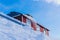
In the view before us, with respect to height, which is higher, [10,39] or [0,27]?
[0,27]

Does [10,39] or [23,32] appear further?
[23,32]

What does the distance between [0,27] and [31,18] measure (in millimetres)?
19039

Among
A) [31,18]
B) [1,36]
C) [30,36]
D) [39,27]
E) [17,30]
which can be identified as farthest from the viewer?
[39,27]

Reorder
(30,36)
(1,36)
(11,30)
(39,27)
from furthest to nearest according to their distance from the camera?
(39,27)
(30,36)
(11,30)
(1,36)

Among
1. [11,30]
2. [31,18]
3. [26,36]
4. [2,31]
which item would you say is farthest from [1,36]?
[31,18]

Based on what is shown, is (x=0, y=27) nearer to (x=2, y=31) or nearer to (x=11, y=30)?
(x=2, y=31)

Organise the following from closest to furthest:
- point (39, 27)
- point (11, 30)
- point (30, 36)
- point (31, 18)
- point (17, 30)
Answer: point (11, 30) → point (17, 30) → point (30, 36) → point (31, 18) → point (39, 27)

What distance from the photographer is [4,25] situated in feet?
25.0

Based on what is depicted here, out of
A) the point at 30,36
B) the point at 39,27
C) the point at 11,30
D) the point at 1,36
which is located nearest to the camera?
the point at 1,36

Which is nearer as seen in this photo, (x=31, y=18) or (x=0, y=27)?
(x=0, y=27)

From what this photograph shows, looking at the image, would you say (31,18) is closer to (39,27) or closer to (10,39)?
(39,27)

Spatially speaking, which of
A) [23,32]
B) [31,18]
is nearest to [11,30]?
[23,32]

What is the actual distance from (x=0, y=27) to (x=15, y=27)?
127cm

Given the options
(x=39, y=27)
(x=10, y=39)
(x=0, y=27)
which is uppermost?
(x=39, y=27)
